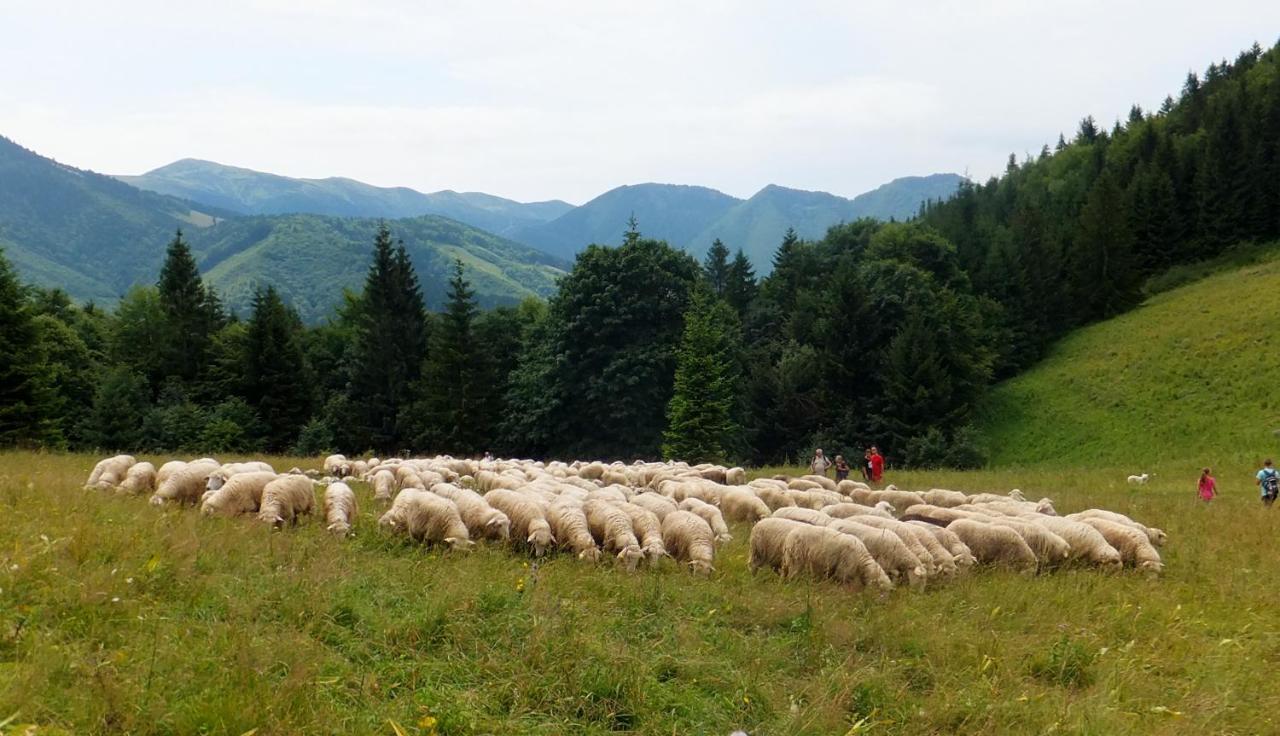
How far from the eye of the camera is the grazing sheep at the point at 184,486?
1321 centimetres

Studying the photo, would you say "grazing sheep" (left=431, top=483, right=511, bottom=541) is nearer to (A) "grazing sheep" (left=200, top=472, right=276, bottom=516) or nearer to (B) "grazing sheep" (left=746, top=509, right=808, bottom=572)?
(A) "grazing sheep" (left=200, top=472, right=276, bottom=516)

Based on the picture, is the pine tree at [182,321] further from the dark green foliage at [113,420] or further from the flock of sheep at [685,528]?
the flock of sheep at [685,528]

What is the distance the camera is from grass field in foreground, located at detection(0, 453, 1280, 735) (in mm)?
5488

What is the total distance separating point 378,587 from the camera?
27.3 ft

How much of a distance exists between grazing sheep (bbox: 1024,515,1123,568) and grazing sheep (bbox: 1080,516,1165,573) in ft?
0.66

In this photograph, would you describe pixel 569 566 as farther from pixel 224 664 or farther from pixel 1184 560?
pixel 1184 560

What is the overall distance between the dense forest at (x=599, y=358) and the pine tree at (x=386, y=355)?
6.3 inches

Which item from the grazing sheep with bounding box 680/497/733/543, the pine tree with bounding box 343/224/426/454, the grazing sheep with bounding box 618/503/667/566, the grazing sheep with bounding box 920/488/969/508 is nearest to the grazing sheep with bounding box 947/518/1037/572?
the grazing sheep with bounding box 680/497/733/543

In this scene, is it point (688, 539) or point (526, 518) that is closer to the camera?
point (688, 539)

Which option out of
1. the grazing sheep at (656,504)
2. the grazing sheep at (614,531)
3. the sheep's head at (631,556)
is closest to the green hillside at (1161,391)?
the grazing sheep at (656,504)

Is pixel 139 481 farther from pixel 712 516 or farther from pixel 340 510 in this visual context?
pixel 712 516

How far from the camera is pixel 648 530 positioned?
11.9 meters

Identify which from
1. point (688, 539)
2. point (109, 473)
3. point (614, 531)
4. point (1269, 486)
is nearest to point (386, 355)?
point (109, 473)

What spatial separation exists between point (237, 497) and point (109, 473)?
5569 millimetres
